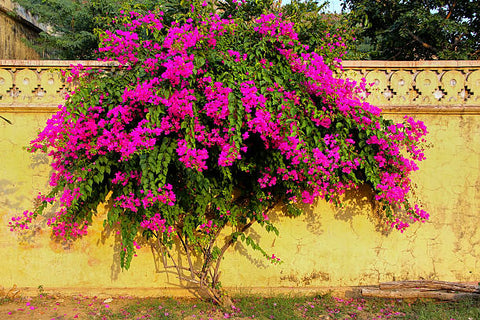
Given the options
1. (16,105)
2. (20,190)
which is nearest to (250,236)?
(20,190)

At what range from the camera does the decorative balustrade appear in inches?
172

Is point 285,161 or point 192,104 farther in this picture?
point 285,161

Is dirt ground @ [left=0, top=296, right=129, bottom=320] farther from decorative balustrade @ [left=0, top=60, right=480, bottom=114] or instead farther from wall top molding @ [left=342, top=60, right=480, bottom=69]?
wall top molding @ [left=342, top=60, right=480, bottom=69]

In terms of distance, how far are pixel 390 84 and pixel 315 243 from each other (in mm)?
2003

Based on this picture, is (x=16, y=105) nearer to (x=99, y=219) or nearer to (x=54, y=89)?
(x=54, y=89)

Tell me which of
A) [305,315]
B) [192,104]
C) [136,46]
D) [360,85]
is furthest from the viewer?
[360,85]

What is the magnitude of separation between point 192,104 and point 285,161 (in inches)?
42.8

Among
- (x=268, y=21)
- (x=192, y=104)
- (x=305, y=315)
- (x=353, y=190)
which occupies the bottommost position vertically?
→ (x=305, y=315)

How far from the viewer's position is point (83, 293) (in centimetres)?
439

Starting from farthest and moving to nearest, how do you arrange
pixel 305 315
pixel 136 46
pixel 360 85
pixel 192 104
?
1. pixel 360 85
2. pixel 305 315
3. pixel 136 46
4. pixel 192 104

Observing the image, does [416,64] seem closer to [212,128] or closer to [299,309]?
[212,128]

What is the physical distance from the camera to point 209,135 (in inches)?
138

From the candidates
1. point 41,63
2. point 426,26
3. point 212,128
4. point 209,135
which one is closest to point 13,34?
point 41,63

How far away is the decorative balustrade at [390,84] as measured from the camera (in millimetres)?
4359
